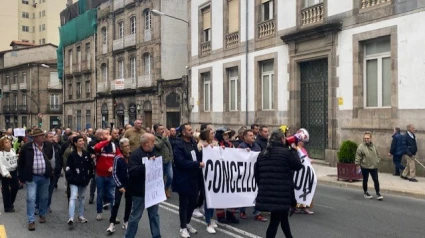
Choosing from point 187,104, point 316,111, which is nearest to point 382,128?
point 316,111

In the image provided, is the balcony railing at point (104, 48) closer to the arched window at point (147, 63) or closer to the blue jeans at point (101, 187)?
the arched window at point (147, 63)

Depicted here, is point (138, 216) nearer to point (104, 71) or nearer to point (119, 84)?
point (119, 84)

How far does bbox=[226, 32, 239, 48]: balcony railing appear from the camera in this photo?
23.6 m

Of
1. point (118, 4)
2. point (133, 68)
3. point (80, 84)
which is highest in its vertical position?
point (118, 4)

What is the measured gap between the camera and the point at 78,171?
27.8 ft

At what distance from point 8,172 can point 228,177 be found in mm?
4502

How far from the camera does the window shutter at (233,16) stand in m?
23.6

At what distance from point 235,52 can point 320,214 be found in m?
15.6

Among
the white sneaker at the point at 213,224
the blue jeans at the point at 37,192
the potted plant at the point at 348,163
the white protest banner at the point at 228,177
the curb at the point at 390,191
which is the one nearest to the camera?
the white sneaker at the point at 213,224

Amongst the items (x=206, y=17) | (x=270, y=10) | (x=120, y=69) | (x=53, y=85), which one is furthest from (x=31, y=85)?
(x=270, y=10)

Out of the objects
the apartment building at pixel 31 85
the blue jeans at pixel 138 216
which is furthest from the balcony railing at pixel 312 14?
the apartment building at pixel 31 85

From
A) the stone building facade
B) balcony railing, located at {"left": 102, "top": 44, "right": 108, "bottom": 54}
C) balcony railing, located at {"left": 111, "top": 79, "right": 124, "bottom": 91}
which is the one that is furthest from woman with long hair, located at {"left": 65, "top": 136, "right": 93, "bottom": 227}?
the stone building facade

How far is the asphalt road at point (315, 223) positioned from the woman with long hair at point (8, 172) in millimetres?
279

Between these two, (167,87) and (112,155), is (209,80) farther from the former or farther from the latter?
(112,155)
